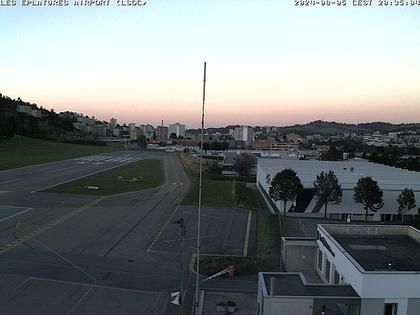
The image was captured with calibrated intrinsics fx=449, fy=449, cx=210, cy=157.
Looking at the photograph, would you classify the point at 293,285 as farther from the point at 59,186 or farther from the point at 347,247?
the point at 59,186

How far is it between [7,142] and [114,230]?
283ft

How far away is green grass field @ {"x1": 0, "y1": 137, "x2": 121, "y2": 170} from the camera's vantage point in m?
77.2

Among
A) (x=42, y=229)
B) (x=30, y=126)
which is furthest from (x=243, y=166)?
(x=30, y=126)

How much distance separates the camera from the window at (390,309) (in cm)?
A: 1538

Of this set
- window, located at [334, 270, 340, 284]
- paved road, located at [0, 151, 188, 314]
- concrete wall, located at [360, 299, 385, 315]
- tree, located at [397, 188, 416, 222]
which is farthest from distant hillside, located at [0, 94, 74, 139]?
concrete wall, located at [360, 299, 385, 315]

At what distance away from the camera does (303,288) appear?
51.0 ft

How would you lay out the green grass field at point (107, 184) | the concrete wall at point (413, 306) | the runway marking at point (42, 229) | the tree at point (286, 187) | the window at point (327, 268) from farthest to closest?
the green grass field at point (107, 184) → the tree at point (286, 187) → the runway marking at point (42, 229) → the window at point (327, 268) → the concrete wall at point (413, 306)

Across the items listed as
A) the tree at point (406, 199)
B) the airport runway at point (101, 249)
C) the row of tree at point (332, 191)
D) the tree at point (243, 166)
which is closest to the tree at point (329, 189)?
the row of tree at point (332, 191)

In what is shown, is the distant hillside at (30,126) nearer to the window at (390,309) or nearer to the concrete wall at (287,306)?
the concrete wall at (287,306)

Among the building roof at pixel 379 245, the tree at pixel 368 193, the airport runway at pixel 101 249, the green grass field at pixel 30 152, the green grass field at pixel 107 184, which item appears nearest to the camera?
the building roof at pixel 379 245

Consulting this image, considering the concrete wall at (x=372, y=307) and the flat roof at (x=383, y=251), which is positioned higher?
the flat roof at (x=383, y=251)

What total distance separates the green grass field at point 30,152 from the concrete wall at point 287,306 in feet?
203

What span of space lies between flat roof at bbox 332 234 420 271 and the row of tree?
15.9 meters

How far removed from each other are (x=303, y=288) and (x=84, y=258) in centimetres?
1277
